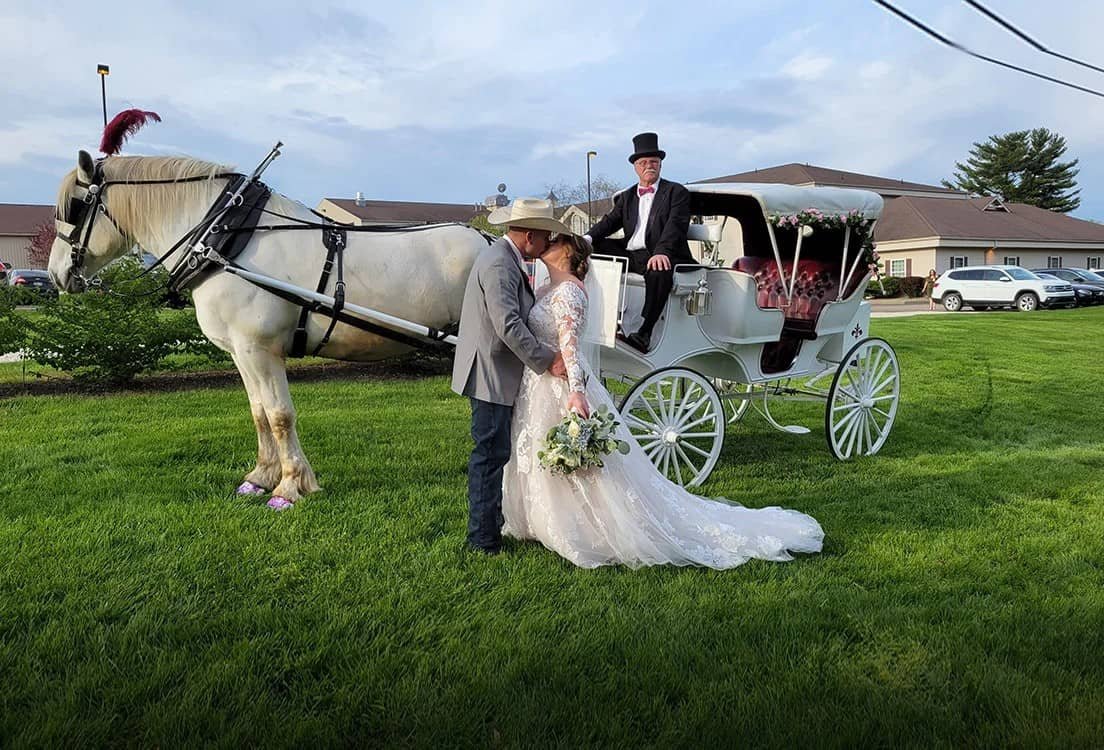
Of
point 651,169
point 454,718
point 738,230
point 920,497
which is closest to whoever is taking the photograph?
point 454,718

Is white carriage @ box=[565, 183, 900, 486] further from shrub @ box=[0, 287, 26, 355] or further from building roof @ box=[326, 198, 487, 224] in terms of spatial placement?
building roof @ box=[326, 198, 487, 224]

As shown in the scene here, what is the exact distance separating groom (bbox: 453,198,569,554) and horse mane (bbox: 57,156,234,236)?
2.31 meters

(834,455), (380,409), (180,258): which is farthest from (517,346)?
(380,409)

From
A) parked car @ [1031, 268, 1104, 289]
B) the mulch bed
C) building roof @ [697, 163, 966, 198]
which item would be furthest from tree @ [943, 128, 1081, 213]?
the mulch bed

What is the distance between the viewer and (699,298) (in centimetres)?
→ 577

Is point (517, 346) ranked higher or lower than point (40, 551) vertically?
higher

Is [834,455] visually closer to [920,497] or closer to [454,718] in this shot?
[920,497]

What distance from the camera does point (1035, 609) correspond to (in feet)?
12.1

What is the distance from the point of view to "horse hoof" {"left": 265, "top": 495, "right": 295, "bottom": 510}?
5.00 meters

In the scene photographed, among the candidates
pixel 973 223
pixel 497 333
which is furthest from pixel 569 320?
pixel 973 223

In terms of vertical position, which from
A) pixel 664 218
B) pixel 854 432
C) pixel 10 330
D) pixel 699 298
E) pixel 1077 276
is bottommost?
pixel 854 432

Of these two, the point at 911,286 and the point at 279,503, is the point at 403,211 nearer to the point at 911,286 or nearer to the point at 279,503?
the point at 911,286

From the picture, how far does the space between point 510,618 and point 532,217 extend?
193 centimetres

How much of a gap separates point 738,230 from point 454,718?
5.96 meters
